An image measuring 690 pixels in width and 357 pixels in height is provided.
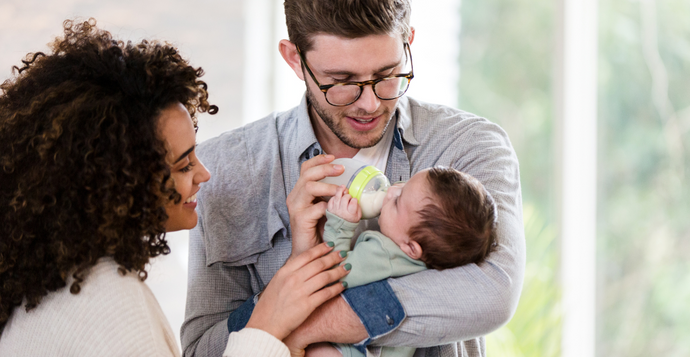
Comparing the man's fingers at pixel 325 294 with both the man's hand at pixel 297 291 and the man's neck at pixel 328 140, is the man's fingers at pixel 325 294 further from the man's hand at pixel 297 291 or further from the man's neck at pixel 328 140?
the man's neck at pixel 328 140

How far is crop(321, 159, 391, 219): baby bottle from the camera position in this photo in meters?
1.42

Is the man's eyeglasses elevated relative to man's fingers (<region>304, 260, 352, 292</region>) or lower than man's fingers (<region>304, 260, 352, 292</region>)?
elevated

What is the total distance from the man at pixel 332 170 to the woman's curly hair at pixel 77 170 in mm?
380

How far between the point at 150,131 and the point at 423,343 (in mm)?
775

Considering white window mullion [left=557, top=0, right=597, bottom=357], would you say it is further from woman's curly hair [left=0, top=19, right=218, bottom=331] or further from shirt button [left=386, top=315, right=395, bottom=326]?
woman's curly hair [left=0, top=19, right=218, bottom=331]

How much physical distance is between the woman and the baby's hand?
0.24 meters

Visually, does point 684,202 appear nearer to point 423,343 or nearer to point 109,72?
point 423,343

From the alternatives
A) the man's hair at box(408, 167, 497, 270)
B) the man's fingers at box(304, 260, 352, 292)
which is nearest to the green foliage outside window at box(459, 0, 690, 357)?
the man's hair at box(408, 167, 497, 270)

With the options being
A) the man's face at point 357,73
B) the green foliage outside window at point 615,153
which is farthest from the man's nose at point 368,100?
the green foliage outside window at point 615,153

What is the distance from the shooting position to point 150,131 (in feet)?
3.94

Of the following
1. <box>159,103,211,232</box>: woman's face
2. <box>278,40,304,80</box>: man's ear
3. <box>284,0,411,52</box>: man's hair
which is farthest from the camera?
<box>278,40,304,80</box>: man's ear

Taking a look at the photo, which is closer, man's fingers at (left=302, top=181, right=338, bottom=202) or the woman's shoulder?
the woman's shoulder

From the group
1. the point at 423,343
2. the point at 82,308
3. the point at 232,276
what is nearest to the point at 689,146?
the point at 423,343

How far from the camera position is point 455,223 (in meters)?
1.32
